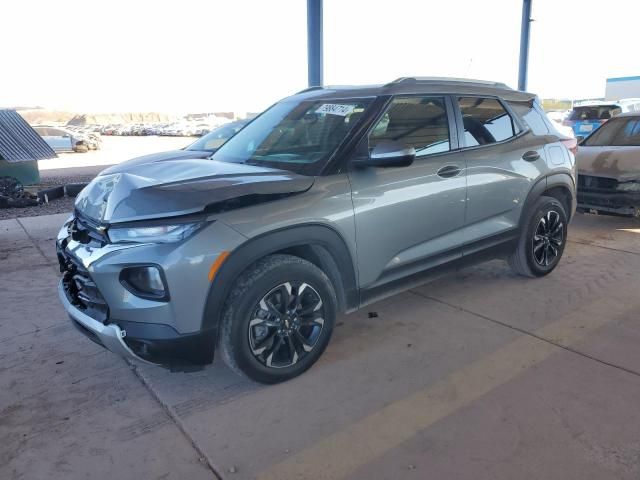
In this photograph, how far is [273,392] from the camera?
3084 millimetres

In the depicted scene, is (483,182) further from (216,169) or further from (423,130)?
(216,169)

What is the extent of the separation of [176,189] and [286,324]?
1022 millimetres

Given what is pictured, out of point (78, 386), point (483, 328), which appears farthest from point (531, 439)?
point (78, 386)

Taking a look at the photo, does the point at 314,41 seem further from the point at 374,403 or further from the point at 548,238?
the point at 374,403

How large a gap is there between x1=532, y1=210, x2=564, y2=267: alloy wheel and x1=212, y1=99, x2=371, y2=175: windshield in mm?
2248

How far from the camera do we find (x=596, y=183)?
689cm

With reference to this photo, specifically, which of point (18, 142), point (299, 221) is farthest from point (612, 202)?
point (18, 142)

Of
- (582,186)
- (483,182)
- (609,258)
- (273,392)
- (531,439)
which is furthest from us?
(582,186)

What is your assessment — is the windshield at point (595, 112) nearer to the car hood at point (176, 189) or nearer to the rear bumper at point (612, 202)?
the rear bumper at point (612, 202)

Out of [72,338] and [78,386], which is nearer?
[78,386]

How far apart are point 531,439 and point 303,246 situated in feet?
5.43

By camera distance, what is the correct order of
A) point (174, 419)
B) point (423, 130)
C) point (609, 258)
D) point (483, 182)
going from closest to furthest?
point (174, 419)
point (423, 130)
point (483, 182)
point (609, 258)

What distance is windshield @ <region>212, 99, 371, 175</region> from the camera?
3.45 metres

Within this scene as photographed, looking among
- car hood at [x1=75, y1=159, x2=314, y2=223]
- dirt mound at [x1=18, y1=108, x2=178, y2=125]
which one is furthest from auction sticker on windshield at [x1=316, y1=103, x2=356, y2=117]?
dirt mound at [x1=18, y1=108, x2=178, y2=125]
